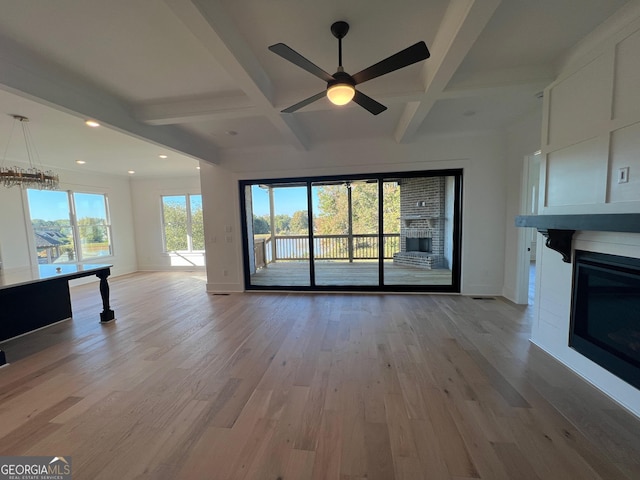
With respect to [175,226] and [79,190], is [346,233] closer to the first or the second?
[175,226]

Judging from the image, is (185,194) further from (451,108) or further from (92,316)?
(451,108)

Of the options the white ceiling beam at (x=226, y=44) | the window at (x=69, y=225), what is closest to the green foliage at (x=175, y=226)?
the window at (x=69, y=225)

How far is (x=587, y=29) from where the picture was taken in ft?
6.45

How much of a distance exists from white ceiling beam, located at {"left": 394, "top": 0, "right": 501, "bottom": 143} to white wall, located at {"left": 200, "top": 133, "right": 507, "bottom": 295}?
61.5 inches

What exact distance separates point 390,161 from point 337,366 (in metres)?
3.39

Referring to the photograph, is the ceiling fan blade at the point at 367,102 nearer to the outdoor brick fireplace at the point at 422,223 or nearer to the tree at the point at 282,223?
the tree at the point at 282,223

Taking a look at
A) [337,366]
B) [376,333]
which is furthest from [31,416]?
[376,333]

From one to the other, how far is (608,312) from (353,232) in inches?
212

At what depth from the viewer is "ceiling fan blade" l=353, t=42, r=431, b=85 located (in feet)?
5.03

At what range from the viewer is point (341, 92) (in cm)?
188

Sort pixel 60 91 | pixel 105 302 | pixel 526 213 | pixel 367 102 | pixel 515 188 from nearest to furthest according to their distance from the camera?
pixel 367 102 < pixel 60 91 < pixel 105 302 < pixel 526 213 < pixel 515 188

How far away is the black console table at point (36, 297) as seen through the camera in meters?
2.90

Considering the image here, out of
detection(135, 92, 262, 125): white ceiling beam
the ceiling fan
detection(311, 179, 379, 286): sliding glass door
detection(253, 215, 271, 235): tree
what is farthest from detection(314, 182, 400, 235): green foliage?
the ceiling fan

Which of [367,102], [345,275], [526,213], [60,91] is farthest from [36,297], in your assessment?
[526,213]
